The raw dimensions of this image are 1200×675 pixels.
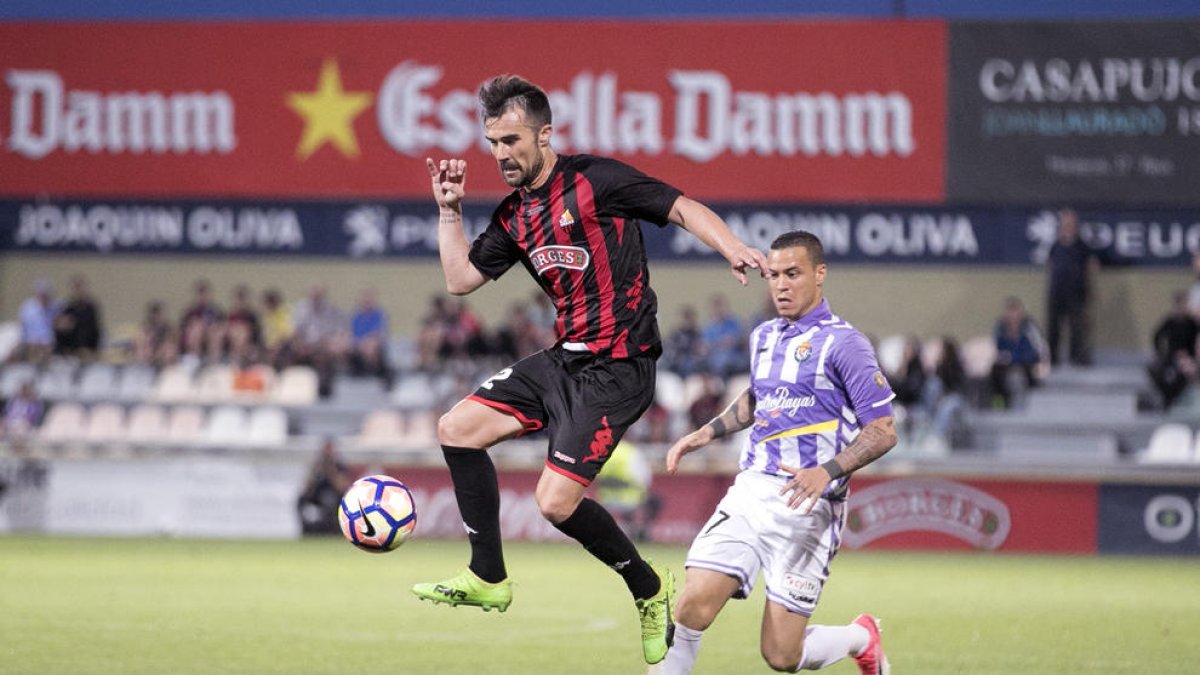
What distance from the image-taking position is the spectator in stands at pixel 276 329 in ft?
73.0

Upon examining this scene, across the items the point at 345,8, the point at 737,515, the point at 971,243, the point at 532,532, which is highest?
the point at 345,8

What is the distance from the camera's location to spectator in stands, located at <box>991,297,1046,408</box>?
20.6m

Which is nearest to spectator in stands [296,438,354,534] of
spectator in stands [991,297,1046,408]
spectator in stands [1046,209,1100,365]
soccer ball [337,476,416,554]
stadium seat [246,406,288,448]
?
stadium seat [246,406,288,448]

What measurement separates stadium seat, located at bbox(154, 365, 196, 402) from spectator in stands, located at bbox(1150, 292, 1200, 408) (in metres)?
11.3

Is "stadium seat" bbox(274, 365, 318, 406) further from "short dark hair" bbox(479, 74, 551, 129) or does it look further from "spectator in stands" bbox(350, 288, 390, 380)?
"short dark hair" bbox(479, 74, 551, 129)

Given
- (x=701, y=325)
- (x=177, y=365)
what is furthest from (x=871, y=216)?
(x=177, y=365)

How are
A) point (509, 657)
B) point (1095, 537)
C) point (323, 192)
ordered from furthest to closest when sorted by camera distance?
point (323, 192) → point (1095, 537) → point (509, 657)

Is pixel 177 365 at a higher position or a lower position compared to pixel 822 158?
lower

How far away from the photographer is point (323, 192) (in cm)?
2195

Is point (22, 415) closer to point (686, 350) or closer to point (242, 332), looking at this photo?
point (242, 332)

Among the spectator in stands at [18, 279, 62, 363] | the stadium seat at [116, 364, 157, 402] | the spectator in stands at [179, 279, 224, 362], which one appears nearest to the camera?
the stadium seat at [116, 364, 157, 402]

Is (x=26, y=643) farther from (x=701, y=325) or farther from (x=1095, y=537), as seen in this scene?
(x=701, y=325)

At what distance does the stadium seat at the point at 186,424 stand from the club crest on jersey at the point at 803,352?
15.0 meters

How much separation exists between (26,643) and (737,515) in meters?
4.37
